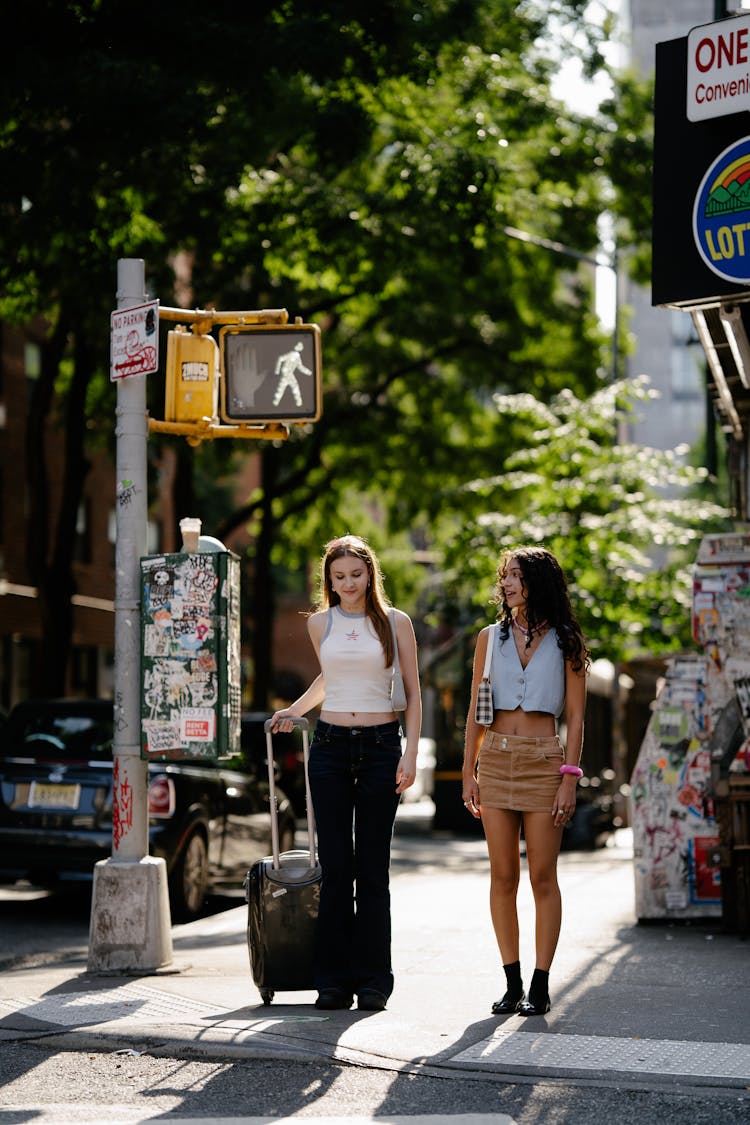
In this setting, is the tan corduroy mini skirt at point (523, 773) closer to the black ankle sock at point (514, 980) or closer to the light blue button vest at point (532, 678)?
the light blue button vest at point (532, 678)

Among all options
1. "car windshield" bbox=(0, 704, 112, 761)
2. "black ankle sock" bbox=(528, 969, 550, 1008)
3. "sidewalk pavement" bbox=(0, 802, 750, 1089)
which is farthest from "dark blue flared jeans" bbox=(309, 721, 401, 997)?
"car windshield" bbox=(0, 704, 112, 761)

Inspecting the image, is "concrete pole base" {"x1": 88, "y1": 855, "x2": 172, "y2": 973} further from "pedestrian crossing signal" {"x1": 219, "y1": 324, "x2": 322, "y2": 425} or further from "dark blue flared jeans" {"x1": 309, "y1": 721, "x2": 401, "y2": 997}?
"pedestrian crossing signal" {"x1": 219, "y1": 324, "x2": 322, "y2": 425}

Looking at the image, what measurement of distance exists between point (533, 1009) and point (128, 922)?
7.73 feet

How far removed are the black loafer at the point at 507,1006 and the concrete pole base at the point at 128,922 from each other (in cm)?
212

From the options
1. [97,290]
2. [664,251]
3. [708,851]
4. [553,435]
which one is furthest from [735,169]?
[553,435]

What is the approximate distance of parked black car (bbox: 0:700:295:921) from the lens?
445 inches

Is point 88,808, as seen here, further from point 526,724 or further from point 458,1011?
point 526,724

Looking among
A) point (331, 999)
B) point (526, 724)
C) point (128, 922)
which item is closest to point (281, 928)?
point (331, 999)

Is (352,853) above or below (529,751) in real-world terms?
below

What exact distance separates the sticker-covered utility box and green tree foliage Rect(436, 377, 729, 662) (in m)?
13.1

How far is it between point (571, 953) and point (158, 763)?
12.7ft

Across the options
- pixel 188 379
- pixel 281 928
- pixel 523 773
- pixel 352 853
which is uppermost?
pixel 188 379

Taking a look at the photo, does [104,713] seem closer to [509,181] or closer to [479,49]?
[509,181]

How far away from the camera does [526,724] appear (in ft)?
22.0
